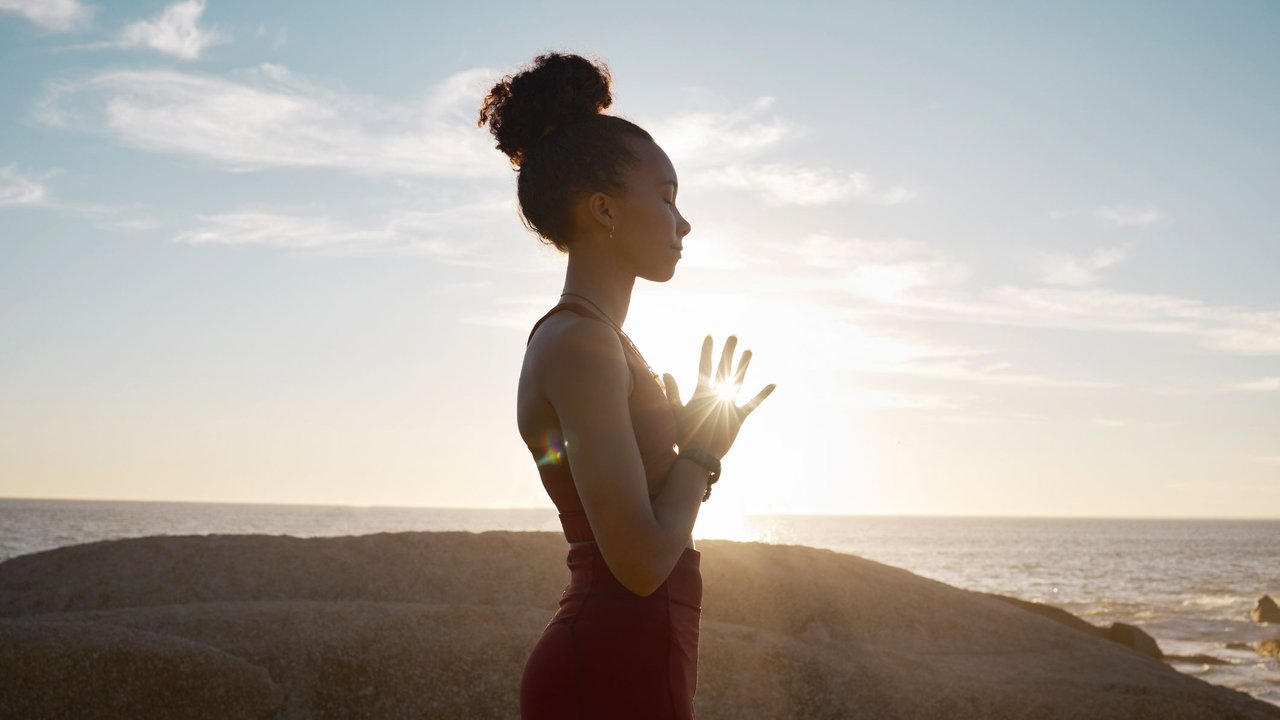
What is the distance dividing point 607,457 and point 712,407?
14.8 inches

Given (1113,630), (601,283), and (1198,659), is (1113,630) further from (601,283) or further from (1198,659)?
(601,283)

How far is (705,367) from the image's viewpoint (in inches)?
101

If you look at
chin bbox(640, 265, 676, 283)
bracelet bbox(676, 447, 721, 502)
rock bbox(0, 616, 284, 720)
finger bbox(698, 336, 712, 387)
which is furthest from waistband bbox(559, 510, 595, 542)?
rock bbox(0, 616, 284, 720)

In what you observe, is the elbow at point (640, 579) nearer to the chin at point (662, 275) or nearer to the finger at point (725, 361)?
the finger at point (725, 361)

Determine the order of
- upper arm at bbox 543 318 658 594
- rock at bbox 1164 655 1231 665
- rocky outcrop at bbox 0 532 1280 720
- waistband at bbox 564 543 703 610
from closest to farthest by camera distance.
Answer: upper arm at bbox 543 318 658 594
waistband at bbox 564 543 703 610
rocky outcrop at bbox 0 532 1280 720
rock at bbox 1164 655 1231 665

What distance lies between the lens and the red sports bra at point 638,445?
2412 millimetres

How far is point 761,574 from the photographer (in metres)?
11.8

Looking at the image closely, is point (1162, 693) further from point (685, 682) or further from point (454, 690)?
point (685, 682)

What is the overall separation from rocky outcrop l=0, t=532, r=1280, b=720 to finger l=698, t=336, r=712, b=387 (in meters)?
6.50

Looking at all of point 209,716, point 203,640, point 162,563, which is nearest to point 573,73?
point 209,716

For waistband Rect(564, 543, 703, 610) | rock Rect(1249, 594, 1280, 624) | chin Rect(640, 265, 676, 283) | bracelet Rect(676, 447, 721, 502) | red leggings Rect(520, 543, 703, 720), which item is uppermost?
Result: chin Rect(640, 265, 676, 283)

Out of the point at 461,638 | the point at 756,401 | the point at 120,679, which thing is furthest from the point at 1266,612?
the point at 756,401

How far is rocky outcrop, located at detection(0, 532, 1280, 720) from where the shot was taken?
7988 mm

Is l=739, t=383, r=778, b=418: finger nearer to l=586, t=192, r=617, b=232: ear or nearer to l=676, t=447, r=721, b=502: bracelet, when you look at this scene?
l=676, t=447, r=721, b=502: bracelet
